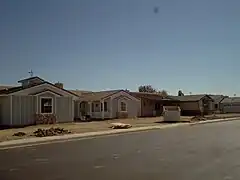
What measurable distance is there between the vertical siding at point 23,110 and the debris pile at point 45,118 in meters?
0.47

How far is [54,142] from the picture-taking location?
21.6 meters

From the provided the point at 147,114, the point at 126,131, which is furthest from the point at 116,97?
the point at 126,131

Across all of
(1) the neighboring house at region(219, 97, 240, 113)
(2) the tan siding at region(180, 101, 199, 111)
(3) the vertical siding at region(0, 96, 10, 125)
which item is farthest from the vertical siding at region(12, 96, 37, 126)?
(1) the neighboring house at region(219, 97, 240, 113)

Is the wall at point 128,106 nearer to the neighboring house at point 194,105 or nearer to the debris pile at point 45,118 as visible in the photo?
the debris pile at point 45,118

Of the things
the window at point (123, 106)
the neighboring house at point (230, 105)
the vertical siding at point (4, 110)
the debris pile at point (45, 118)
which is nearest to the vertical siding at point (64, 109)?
the debris pile at point (45, 118)

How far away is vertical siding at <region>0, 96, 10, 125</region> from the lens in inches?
1334

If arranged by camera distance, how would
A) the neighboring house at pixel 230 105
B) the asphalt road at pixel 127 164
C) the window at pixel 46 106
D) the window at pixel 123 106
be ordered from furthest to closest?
the neighboring house at pixel 230 105 → the window at pixel 123 106 → the window at pixel 46 106 → the asphalt road at pixel 127 164

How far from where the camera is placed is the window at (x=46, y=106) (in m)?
36.2

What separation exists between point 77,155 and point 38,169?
12.1 feet

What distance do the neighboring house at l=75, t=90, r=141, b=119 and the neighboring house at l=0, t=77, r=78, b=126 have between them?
9.70 m

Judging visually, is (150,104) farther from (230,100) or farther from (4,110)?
(230,100)

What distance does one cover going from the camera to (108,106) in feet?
159

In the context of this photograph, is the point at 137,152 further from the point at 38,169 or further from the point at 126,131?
the point at 126,131

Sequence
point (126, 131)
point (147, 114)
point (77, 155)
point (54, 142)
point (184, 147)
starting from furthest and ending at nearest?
point (147, 114)
point (126, 131)
point (54, 142)
point (184, 147)
point (77, 155)
